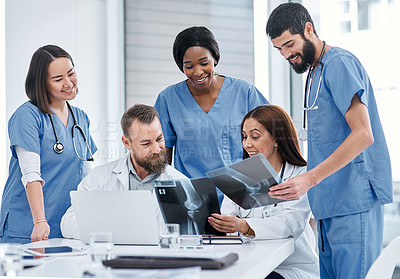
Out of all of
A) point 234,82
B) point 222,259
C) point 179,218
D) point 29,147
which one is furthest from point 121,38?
point 222,259

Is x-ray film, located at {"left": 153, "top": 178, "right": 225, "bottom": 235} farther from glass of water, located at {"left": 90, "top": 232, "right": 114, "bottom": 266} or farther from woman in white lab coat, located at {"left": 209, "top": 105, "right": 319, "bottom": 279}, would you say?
glass of water, located at {"left": 90, "top": 232, "right": 114, "bottom": 266}

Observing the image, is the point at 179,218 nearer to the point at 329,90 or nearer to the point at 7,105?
the point at 329,90

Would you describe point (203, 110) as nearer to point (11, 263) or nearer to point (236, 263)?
point (236, 263)

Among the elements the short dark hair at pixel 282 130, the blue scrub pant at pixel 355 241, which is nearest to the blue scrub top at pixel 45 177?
the short dark hair at pixel 282 130

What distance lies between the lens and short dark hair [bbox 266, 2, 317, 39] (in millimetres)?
1723

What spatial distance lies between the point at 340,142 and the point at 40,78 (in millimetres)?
1257

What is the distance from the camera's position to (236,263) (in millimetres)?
1172

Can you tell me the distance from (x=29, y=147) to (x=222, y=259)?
1.12 metres

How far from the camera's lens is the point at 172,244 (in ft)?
4.62

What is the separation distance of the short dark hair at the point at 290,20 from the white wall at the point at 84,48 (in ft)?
4.29

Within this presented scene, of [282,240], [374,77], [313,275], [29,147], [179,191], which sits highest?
[374,77]

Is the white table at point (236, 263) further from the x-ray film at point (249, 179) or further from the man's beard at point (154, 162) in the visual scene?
the man's beard at point (154, 162)

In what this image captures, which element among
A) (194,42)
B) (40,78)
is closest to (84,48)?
(40,78)

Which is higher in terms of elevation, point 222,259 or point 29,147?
point 29,147
